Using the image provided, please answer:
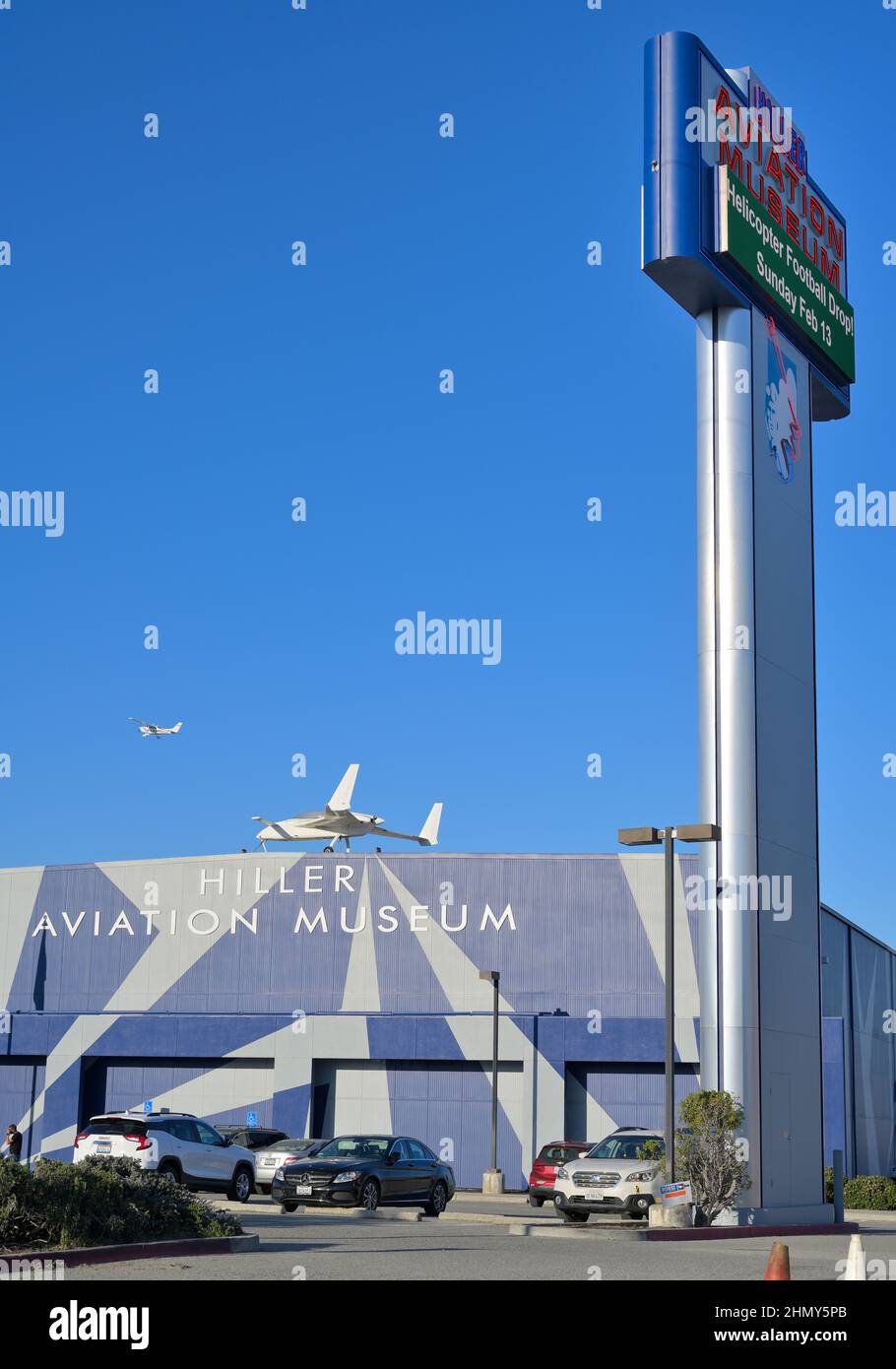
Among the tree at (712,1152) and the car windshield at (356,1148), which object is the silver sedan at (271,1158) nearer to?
Result: the car windshield at (356,1148)

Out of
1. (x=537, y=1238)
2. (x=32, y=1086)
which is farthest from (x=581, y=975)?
(x=537, y=1238)

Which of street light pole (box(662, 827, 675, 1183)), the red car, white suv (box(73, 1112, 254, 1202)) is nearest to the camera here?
street light pole (box(662, 827, 675, 1183))

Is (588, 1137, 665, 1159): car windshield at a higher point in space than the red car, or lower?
higher

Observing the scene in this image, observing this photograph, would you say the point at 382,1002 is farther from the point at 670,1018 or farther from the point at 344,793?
the point at 670,1018

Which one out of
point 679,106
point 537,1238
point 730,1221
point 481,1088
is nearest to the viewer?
point 537,1238

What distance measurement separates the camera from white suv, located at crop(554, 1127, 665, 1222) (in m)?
25.9

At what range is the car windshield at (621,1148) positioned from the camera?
27609 mm

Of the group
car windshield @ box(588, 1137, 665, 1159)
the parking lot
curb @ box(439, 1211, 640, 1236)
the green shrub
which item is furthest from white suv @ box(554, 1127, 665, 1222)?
the green shrub

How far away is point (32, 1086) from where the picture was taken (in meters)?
52.3

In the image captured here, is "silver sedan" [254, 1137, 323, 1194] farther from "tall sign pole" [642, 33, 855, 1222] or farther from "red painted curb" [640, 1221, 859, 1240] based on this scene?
"red painted curb" [640, 1221, 859, 1240]

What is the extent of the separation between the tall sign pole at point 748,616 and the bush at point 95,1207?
11971mm

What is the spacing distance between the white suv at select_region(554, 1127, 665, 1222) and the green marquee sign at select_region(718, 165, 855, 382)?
53.8 ft
